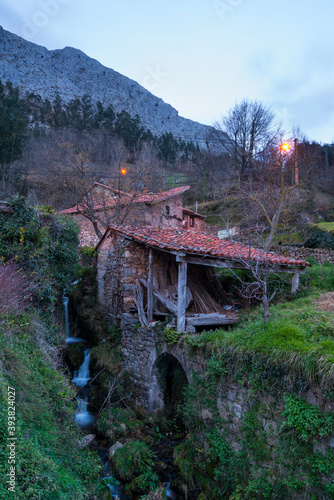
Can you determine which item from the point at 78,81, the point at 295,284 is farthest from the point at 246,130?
the point at 78,81

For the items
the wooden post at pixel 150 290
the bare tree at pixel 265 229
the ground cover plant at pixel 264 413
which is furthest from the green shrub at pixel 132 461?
the bare tree at pixel 265 229

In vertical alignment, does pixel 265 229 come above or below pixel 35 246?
above

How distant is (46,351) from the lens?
6.58m

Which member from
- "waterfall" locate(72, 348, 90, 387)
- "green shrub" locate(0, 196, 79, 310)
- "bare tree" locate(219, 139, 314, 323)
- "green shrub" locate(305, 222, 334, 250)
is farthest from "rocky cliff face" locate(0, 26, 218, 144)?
"waterfall" locate(72, 348, 90, 387)

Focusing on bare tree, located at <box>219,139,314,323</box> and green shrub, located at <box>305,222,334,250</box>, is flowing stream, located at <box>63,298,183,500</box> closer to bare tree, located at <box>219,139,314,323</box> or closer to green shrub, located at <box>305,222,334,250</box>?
bare tree, located at <box>219,139,314,323</box>

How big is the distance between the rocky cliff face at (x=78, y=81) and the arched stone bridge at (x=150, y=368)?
5838cm

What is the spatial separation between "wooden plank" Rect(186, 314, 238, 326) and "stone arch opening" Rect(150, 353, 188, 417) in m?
1.40

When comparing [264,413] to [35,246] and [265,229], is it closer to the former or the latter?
[35,246]

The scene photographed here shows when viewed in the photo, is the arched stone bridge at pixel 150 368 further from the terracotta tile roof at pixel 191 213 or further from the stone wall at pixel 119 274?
the terracotta tile roof at pixel 191 213

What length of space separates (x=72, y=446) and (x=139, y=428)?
3.13 metres

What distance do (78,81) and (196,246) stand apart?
73527mm

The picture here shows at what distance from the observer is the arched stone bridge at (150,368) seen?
27.2 feet

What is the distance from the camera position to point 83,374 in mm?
10125

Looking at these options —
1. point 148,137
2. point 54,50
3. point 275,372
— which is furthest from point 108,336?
point 54,50
